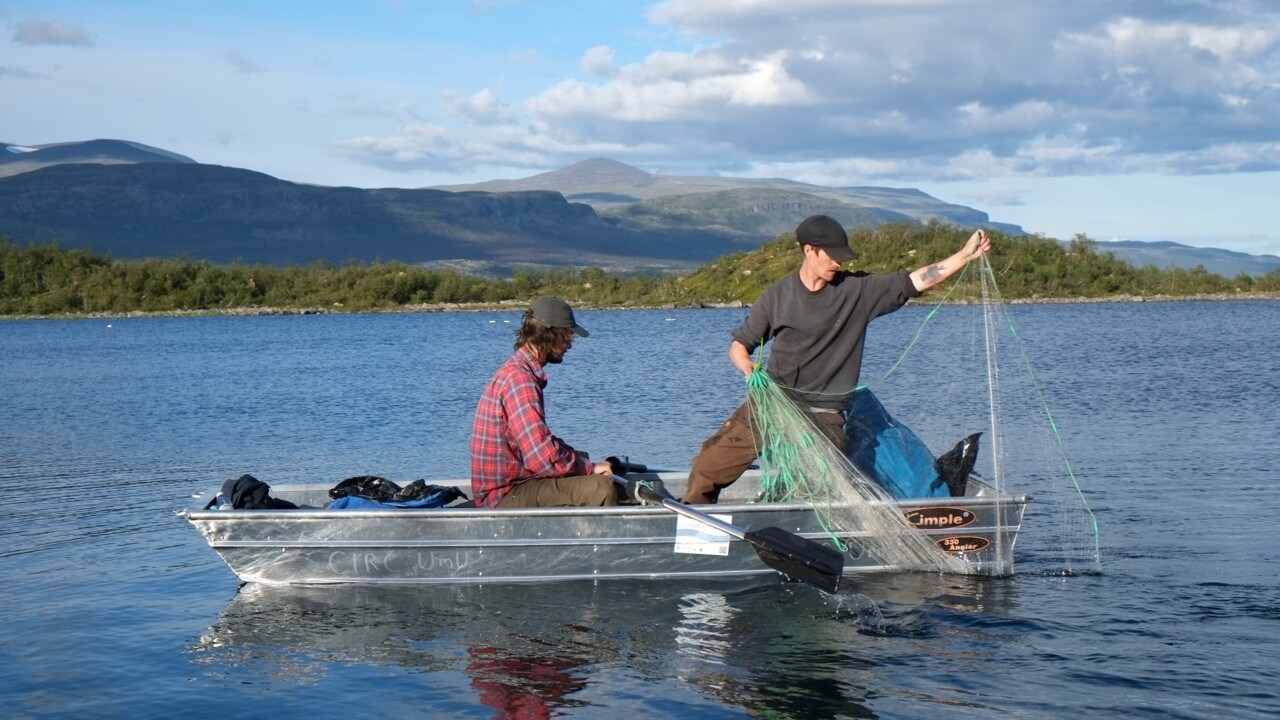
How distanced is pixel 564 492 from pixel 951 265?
3194mm

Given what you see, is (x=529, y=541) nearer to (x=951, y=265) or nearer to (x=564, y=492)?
(x=564, y=492)

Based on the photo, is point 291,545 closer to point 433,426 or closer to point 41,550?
point 41,550

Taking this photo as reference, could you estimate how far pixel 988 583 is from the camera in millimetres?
9641

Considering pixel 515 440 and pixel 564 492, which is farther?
pixel 564 492

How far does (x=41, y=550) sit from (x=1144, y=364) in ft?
75.8

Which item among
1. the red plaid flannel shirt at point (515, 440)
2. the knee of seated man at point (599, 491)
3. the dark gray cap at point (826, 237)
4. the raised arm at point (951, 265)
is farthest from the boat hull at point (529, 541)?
the dark gray cap at point (826, 237)

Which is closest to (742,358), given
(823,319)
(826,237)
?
(823,319)

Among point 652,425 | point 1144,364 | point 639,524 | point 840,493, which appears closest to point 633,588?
point 639,524

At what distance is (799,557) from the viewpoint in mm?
8688

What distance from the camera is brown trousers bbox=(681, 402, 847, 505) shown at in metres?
9.28

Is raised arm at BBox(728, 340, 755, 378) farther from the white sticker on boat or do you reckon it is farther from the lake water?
the lake water

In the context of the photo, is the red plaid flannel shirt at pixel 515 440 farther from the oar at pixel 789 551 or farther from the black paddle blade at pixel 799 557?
the black paddle blade at pixel 799 557

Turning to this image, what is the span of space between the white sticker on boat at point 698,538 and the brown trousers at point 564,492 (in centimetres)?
54

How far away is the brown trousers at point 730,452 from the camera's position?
9281 mm
